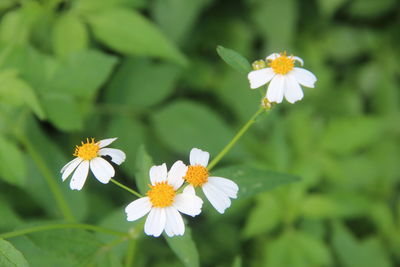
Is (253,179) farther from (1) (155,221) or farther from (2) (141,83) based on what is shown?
(2) (141,83)

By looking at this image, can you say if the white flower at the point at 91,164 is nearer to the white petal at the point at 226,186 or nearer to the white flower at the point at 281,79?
the white petal at the point at 226,186

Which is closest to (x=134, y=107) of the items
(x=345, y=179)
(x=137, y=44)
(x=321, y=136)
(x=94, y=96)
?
(x=94, y=96)

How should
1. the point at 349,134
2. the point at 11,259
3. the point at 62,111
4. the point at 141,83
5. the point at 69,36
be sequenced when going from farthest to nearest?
the point at 349,134 < the point at 141,83 < the point at 69,36 < the point at 62,111 < the point at 11,259

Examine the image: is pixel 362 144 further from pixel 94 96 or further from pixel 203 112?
pixel 94 96

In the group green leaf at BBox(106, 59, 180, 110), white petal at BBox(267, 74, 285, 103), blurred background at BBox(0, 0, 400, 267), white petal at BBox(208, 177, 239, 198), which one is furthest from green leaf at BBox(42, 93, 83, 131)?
white petal at BBox(267, 74, 285, 103)

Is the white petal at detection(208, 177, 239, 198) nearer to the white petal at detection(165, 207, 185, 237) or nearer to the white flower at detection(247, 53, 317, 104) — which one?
the white petal at detection(165, 207, 185, 237)

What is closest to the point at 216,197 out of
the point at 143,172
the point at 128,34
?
the point at 143,172

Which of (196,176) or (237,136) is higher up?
(237,136)
